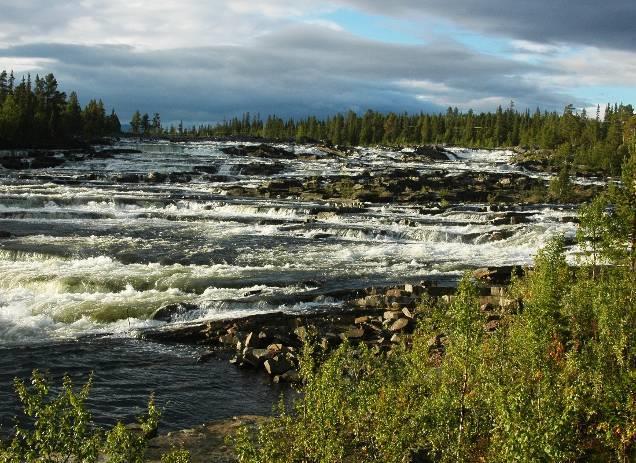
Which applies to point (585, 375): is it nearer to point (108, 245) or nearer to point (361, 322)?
point (361, 322)

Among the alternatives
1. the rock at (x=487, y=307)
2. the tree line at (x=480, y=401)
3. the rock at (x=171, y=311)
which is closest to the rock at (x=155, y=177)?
the rock at (x=171, y=311)

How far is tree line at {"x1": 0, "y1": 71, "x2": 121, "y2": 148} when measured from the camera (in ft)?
315

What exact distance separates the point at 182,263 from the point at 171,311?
316 inches

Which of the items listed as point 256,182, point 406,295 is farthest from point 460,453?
point 256,182

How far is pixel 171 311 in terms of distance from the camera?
23766 millimetres

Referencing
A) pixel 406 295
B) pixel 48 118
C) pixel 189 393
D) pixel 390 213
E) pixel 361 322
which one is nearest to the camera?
pixel 189 393

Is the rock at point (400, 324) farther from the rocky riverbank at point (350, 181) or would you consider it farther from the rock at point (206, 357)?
the rocky riverbank at point (350, 181)

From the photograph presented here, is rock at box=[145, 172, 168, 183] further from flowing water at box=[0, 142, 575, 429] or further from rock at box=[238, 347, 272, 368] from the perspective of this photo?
rock at box=[238, 347, 272, 368]

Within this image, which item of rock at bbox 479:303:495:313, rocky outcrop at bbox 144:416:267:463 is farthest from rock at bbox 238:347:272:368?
rock at bbox 479:303:495:313

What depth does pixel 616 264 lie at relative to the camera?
1875 centimetres

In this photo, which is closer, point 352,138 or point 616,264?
point 616,264

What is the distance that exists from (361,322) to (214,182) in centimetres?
5287

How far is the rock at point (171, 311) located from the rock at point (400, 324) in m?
7.46

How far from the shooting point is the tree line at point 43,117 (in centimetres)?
9606
